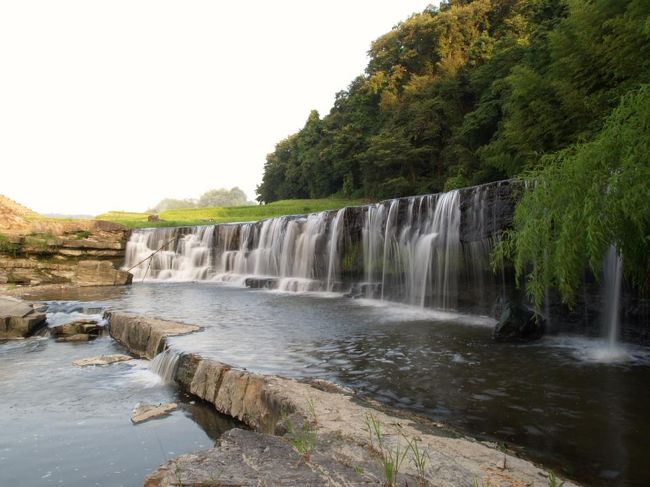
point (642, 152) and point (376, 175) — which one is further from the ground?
point (376, 175)

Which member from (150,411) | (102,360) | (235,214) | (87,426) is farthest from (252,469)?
(235,214)

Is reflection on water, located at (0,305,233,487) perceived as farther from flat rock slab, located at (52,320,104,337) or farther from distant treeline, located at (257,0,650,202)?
distant treeline, located at (257,0,650,202)

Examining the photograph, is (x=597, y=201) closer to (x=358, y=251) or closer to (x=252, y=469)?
(x=252, y=469)

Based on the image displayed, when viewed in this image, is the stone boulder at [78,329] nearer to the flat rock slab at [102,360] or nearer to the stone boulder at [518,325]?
the flat rock slab at [102,360]

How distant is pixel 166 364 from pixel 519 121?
66.8 feet

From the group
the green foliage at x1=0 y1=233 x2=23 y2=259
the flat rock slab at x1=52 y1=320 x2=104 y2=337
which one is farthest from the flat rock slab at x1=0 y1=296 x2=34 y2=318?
the green foliage at x1=0 y1=233 x2=23 y2=259

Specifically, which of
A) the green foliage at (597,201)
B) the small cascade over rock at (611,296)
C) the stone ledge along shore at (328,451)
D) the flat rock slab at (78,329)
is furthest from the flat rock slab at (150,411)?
the small cascade over rock at (611,296)

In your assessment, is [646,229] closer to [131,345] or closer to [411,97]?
[131,345]

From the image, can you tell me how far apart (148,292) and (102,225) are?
42.4 feet

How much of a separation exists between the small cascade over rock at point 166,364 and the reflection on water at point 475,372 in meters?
0.32

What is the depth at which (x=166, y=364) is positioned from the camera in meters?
7.39

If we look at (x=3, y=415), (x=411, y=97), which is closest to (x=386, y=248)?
(x=3, y=415)

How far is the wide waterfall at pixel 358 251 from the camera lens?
45.0 ft

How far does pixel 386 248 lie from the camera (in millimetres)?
17172
